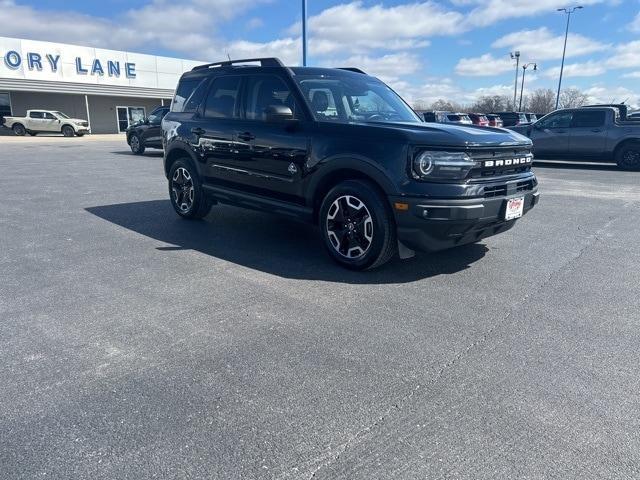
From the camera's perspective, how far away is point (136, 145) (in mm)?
18328

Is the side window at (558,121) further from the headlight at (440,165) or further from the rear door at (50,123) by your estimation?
the rear door at (50,123)

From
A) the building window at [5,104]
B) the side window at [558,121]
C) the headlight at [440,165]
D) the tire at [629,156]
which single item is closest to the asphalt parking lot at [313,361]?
the headlight at [440,165]

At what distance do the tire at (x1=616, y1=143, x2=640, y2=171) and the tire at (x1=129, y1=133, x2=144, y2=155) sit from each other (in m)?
15.7

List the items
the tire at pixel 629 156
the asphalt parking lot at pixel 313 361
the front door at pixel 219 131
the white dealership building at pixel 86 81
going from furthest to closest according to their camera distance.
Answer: the white dealership building at pixel 86 81
the tire at pixel 629 156
the front door at pixel 219 131
the asphalt parking lot at pixel 313 361

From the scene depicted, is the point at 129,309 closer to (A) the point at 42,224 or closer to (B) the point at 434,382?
(B) the point at 434,382

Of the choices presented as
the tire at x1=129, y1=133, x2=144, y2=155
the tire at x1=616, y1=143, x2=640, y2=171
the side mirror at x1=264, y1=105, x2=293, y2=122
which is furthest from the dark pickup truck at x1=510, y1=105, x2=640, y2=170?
the tire at x1=129, y1=133, x2=144, y2=155

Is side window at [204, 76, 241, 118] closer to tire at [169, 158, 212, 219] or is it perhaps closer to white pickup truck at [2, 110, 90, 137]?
tire at [169, 158, 212, 219]

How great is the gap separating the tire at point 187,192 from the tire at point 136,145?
12.3 metres

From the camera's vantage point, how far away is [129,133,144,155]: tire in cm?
1806

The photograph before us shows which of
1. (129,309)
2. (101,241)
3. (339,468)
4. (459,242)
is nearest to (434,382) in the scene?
(339,468)

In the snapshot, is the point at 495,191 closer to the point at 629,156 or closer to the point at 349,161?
the point at 349,161

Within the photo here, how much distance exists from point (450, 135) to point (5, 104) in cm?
3901

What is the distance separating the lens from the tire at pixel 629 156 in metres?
13.1

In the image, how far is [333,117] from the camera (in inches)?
192
